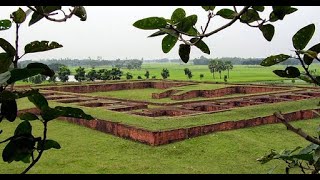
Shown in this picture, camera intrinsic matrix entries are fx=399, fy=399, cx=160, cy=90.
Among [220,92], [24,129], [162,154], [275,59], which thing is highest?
[275,59]

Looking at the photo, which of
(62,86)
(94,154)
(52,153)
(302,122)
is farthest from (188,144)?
(62,86)

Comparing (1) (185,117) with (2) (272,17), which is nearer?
(2) (272,17)

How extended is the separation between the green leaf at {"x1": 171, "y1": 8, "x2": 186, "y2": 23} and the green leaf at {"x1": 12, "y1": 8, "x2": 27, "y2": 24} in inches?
10.7

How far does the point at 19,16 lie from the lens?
0.71m

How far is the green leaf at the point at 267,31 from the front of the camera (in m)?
0.72

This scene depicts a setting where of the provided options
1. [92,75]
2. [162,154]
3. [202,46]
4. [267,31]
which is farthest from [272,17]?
[92,75]

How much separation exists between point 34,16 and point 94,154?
5.75 meters

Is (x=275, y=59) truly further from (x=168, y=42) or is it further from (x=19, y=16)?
(x=19, y=16)

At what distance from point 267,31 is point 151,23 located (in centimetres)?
24

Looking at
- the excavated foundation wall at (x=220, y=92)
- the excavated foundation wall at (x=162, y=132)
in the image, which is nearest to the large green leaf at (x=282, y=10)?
the excavated foundation wall at (x=162, y=132)

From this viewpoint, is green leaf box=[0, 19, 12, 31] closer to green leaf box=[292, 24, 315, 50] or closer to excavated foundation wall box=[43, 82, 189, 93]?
green leaf box=[292, 24, 315, 50]

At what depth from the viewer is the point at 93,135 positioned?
7672 mm
